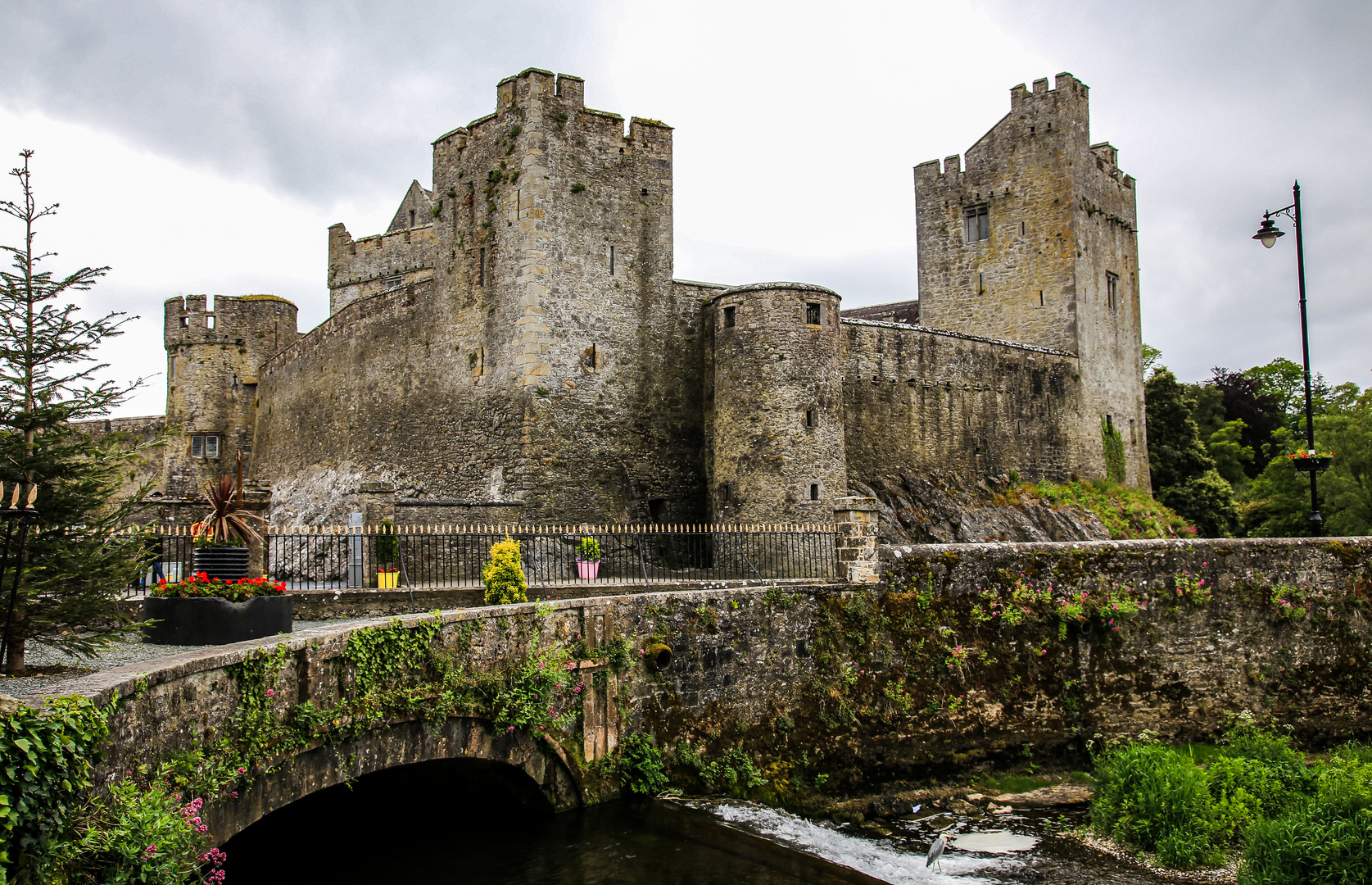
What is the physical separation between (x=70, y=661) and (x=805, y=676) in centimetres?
937

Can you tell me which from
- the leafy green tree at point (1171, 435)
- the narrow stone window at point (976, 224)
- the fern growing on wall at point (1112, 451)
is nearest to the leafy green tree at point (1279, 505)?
the leafy green tree at point (1171, 435)

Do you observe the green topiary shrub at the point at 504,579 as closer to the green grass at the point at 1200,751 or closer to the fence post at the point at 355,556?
the fence post at the point at 355,556

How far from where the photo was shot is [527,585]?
606 inches

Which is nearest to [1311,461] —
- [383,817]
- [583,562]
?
[583,562]

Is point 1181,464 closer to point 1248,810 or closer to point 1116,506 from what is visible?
point 1116,506

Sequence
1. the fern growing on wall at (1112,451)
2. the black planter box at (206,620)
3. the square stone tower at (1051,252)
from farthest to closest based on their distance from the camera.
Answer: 1. the fern growing on wall at (1112,451)
2. the square stone tower at (1051,252)
3. the black planter box at (206,620)

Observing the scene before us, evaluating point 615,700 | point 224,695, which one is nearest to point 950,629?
point 615,700

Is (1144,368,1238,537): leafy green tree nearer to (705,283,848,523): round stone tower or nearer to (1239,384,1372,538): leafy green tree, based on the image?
(1239,384,1372,538): leafy green tree

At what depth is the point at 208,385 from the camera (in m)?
34.2

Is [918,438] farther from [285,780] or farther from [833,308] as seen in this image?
[285,780]

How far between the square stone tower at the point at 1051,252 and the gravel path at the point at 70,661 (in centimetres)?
2838

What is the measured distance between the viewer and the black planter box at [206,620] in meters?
9.79

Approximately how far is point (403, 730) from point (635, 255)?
15.8 metres

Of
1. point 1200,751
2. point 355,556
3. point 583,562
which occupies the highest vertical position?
point 355,556
